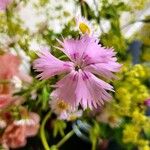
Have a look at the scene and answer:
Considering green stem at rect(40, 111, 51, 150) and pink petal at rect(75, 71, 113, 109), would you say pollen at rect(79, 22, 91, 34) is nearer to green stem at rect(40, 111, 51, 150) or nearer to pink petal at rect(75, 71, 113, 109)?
pink petal at rect(75, 71, 113, 109)

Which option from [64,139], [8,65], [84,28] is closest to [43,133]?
[64,139]

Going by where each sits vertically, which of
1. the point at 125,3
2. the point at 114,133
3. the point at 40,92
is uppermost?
the point at 125,3

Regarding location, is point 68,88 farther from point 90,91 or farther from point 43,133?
point 43,133

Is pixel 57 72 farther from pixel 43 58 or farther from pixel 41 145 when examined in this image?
pixel 41 145

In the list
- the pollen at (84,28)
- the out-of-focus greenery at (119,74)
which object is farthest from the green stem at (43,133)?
the pollen at (84,28)

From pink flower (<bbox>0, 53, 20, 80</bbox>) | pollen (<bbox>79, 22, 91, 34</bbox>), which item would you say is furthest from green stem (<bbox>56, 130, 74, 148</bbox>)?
pollen (<bbox>79, 22, 91, 34</bbox>)

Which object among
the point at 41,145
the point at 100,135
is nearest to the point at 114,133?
the point at 100,135
